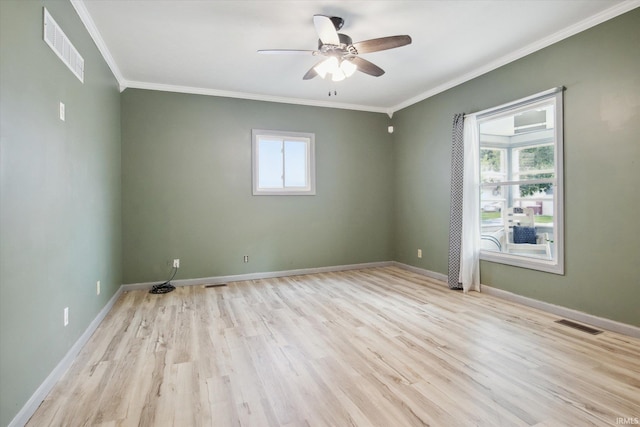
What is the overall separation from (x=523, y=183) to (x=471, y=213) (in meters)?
0.70

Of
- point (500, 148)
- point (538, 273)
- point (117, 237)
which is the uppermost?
point (500, 148)

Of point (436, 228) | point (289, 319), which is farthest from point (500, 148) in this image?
point (289, 319)

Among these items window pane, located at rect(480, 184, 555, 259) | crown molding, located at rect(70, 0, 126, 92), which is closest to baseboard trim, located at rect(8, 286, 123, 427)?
crown molding, located at rect(70, 0, 126, 92)

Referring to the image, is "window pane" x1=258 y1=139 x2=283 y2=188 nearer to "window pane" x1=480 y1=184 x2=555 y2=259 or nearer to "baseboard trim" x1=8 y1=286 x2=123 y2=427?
"baseboard trim" x1=8 y1=286 x2=123 y2=427

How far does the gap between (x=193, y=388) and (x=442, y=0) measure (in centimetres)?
340

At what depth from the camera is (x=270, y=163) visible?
5152 millimetres

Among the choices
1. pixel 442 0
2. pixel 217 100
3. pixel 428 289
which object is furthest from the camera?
pixel 217 100

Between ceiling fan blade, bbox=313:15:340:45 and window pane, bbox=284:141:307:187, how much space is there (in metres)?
2.58

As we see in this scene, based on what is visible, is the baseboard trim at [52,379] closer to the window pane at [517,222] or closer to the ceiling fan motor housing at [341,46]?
the ceiling fan motor housing at [341,46]

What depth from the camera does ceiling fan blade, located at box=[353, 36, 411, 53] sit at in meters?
2.60

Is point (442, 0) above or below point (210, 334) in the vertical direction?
above

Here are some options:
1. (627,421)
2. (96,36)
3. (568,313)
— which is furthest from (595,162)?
(96,36)

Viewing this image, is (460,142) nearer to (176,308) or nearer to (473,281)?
(473,281)

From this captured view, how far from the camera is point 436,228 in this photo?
4.93 metres
